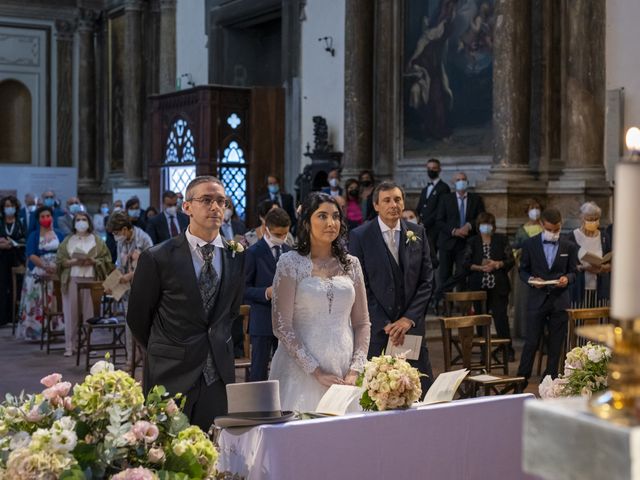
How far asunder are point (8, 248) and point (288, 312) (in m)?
10.9

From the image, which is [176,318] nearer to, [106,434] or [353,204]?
[106,434]

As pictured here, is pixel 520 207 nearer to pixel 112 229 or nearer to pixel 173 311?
pixel 112 229

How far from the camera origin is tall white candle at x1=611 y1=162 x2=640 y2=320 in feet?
4.61

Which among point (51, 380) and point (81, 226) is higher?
point (81, 226)

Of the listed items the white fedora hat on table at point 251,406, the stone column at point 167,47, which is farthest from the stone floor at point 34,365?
the stone column at point 167,47

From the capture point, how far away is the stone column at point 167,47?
23047mm

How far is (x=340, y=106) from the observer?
695 inches

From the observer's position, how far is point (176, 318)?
4.92 m

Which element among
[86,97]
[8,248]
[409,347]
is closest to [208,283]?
[409,347]

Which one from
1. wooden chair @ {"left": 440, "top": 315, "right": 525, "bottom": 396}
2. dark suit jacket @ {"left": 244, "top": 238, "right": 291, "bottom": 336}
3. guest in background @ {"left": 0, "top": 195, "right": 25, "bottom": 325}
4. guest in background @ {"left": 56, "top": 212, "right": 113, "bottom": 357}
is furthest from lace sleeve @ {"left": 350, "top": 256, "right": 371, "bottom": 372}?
guest in background @ {"left": 0, "top": 195, "right": 25, "bottom": 325}

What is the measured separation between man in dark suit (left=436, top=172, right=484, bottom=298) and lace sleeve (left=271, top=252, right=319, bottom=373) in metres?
7.68

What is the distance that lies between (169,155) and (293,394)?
1551 centimetres

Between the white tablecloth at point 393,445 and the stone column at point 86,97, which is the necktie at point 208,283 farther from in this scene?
the stone column at point 86,97

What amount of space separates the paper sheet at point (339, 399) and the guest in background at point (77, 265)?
8284mm
